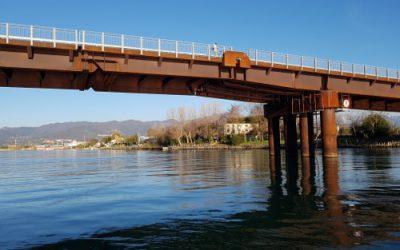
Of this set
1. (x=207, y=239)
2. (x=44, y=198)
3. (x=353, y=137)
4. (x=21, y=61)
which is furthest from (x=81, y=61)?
(x=353, y=137)

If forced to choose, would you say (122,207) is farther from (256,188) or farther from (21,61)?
(21,61)

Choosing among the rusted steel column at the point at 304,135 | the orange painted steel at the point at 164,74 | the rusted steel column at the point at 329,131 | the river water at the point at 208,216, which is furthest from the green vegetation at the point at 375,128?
the river water at the point at 208,216

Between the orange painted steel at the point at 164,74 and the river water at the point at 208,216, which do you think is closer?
the river water at the point at 208,216

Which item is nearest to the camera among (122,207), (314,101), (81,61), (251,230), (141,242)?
(141,242)

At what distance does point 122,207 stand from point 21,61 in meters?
19.7

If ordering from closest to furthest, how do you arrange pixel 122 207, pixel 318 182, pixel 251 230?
pixel 251 230 → pixel 122 207 → pixel 318 182

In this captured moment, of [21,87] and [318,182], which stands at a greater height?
[21,87]

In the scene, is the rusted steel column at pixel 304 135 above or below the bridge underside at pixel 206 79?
below

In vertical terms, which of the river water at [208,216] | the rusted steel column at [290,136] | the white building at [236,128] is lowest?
the river water at [208,216]

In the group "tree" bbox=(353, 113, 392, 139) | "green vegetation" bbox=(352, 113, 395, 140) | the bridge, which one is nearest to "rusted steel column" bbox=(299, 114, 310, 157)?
the bridge

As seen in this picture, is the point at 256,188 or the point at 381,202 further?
the point at 256,188

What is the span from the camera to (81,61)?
1490 inches

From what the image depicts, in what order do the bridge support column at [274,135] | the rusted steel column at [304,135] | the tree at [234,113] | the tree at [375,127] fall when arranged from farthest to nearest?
the tree at [234,113] < the tree at [375,127] < the bridge support column at [274,135] < the rusted steel column at [304,135]

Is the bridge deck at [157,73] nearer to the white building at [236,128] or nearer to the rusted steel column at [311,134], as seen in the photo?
the rusted steel column at [311,134]
